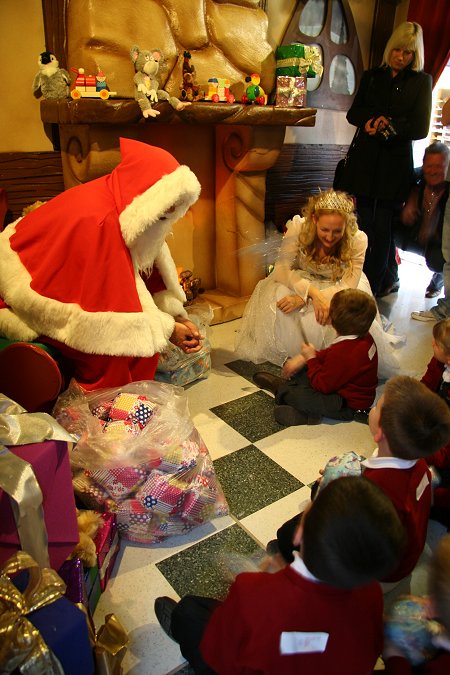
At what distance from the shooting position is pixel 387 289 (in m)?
3.50

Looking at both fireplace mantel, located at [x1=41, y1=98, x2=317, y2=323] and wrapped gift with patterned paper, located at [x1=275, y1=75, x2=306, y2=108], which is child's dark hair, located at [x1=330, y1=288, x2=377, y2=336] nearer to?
fireplace mantel, located at [x1=41, y1=98, x2=317, y2=323]

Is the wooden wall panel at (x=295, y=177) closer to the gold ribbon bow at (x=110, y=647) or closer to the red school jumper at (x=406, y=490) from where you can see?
the red school jumper at (x=406, y=490)

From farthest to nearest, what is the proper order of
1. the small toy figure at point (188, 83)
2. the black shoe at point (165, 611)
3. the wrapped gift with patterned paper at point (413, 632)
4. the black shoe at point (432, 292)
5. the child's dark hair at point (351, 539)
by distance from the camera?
the black shoe at point (432, 292) → the small toy figure at point (188, 83) → the black shoe at point (165, 611) → the wrapped gift with patterned paper at point (413, 632) → the child's dark hair at point (351, 539)

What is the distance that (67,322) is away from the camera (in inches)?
59.4

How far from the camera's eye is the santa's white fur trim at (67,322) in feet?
4.91

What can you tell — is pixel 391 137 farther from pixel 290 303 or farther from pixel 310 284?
pixel 290 303

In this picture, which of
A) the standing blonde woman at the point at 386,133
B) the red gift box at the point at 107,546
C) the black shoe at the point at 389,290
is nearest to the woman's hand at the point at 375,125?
the standing blonde woman at the point at 386,133

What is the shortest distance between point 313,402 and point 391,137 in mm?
1817

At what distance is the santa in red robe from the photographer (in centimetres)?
150

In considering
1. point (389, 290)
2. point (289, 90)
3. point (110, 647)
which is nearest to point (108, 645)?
point (110, 647)

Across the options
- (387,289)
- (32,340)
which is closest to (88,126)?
(32,340)

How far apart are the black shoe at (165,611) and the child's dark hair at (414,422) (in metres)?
0.63

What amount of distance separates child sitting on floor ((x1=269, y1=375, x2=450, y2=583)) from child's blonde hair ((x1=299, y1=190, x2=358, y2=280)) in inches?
46.8

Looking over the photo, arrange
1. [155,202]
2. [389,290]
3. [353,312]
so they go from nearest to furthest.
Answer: [155,202] < [353,312] < [389,290]
